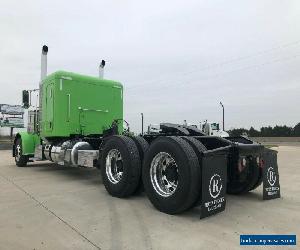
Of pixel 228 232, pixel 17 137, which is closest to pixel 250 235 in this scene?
pixel 228 232

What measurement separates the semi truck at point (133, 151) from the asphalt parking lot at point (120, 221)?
260 millimetres

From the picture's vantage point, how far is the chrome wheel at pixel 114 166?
6.70 meters

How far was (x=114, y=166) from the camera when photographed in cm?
687

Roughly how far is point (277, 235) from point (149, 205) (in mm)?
2180

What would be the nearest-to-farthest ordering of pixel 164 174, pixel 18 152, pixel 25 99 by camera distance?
1. pixel 164 174
2. pixel 25 99
3. pixel 18 152

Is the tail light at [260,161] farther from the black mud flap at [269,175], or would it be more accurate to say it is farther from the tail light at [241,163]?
the tail light at [241,163]

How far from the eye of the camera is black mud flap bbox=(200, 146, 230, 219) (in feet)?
15.8

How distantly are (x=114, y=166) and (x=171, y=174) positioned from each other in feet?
5.58

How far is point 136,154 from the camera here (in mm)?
6297

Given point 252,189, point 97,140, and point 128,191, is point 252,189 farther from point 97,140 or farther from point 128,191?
point 97,140

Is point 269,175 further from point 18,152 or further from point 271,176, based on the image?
point 18,152

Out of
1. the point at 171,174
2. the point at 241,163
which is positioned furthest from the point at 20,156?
the point at 241,163

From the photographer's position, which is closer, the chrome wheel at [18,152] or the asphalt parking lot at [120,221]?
the asphalt parking lot at [120,221]

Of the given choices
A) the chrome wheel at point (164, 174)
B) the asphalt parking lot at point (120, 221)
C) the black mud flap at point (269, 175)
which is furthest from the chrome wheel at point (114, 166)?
the black mud flap at point (269, 175)
